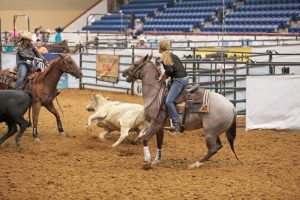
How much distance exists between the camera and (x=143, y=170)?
26.7 feet

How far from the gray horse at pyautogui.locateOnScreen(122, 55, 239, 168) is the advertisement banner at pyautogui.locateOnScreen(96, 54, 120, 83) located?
8901mm

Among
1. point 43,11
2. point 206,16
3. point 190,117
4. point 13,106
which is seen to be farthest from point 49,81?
point 43,11

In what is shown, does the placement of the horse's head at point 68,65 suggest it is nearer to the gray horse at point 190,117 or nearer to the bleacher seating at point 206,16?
the gray horse at point 190,117

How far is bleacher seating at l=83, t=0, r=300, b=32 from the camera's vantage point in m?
27.1

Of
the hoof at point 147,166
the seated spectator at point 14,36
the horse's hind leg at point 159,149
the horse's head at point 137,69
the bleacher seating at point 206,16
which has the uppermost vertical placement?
the bleacher seating at point 206,16

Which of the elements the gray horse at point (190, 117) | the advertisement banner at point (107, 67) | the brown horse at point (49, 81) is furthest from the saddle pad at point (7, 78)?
the advertisement banner at point (107, 67)

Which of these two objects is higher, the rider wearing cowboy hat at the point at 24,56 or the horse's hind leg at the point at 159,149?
the rider wearing cowboy hat at the point at 24,56

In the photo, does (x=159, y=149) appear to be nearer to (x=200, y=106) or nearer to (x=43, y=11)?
(x=200, y=106)

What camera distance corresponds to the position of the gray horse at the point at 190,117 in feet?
27.3

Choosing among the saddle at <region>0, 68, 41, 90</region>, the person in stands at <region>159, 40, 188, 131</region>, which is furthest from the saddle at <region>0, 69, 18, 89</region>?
the person in stands at <region>159, 40, 188, 131</region>

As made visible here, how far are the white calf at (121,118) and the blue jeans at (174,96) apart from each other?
1.49m

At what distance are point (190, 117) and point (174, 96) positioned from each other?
0.38 meters

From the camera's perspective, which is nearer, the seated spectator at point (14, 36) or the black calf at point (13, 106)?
the black calf at point (13, 106)

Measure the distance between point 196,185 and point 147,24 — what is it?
27054 mm
